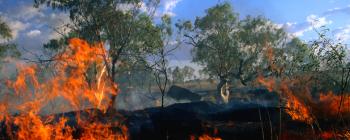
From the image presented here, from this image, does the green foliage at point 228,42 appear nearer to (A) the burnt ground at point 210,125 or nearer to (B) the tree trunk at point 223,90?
(B) the tree trunk at point 223,90

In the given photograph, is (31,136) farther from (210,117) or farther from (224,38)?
(224,38)

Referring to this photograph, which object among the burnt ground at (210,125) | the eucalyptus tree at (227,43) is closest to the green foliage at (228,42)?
the eucalyptus tree at (227,43)

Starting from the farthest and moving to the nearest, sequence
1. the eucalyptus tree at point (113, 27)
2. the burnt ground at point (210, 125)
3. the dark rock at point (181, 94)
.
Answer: the dark rock at point (181, 94) → the eucalyptus tree at point (113, 27) → the burnt ground at point (210, 125)

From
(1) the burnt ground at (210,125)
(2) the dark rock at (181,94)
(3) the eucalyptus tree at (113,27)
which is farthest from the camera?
(2) the dark rock at (181,94)

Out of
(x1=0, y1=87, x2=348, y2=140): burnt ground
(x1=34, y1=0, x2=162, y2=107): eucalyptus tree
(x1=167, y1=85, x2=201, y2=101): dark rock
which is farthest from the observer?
(x1=167, y1=85, x2=201, y2=101): dark rock

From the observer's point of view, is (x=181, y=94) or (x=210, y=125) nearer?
(x=210, y=125)

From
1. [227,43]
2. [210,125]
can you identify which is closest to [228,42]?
[227,43]

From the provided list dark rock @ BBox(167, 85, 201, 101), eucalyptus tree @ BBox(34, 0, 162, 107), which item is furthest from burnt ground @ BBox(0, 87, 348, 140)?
dark rock @ BBox(167, 85, 201, 101)

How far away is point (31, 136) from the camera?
64.0 feet

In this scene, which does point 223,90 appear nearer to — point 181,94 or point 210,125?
point 181,94

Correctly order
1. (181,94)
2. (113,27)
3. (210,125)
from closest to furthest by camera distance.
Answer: (210,125) → (113,27) → (181,94)

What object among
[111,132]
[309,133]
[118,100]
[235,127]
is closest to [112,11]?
[111,132]

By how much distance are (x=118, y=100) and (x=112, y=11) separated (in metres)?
35.9

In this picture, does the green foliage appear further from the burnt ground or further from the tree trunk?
the burnt ground
